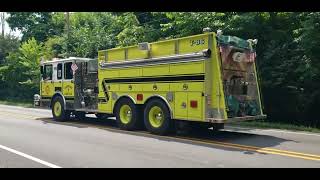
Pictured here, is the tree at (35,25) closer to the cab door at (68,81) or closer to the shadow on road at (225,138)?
the cab door at (68,81)

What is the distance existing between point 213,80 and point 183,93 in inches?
44.2

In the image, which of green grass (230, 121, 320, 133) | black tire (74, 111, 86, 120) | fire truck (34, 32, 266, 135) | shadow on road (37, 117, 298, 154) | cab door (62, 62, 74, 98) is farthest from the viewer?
black tire (74, 111, 86, 120)

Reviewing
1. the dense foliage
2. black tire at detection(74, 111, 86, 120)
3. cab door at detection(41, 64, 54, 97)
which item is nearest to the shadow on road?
black tire at detection(74, 111, 86, 120)

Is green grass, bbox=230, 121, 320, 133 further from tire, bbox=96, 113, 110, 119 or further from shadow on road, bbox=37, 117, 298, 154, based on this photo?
tire, bbox=96, 113, 110, 119

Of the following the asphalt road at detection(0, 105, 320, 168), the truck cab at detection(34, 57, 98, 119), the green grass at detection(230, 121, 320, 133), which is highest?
the truck cab at detection(34, 57, 98, 119)

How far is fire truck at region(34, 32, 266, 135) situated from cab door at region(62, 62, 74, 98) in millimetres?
1794

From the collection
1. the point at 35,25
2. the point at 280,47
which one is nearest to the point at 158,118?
the point at 280,47

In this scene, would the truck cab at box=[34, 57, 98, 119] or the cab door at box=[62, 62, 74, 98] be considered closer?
the truck cab at box=[34, 57, 98, 119]

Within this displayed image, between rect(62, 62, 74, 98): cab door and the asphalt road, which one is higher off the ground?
rect(62, 62, 74, 98): cab door

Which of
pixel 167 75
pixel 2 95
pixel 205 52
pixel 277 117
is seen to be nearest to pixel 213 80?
pixel 205 52

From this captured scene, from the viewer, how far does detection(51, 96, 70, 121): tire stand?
59.9 ft

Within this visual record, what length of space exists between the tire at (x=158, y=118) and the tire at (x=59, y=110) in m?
5.51
